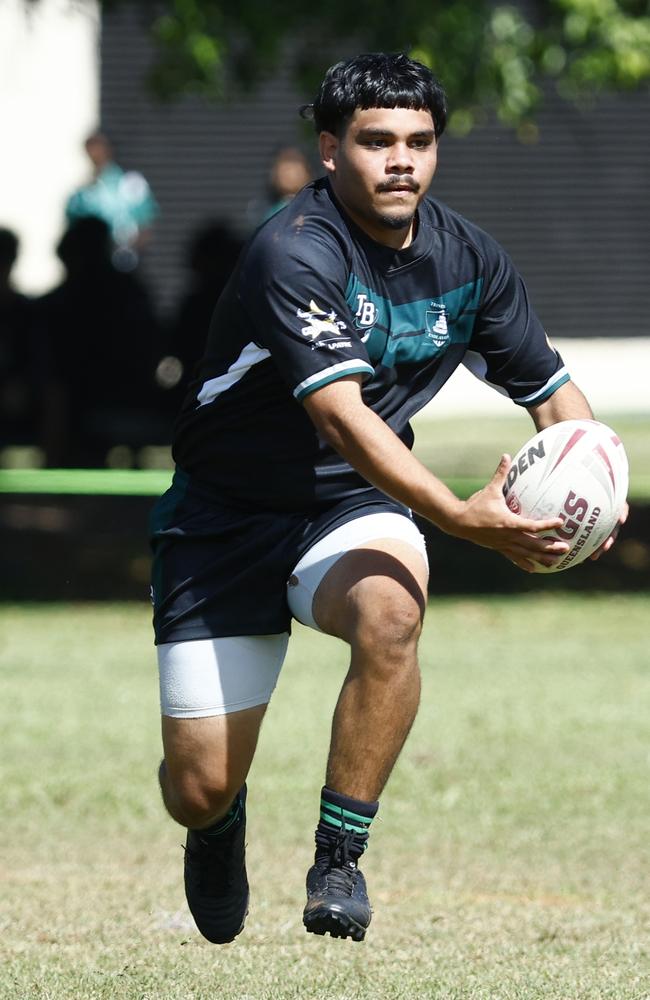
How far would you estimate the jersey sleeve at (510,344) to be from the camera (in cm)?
494

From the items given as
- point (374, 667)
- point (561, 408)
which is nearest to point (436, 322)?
point (561, 408)

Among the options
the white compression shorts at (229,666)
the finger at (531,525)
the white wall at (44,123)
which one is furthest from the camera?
the white wall at (44,123)

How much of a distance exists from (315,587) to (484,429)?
1745 centimetres

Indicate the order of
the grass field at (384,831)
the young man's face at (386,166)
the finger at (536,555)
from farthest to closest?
the grass field at (384,831) < the young man's face at (386,166) < the finger at (536,555)

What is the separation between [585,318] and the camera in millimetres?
23125

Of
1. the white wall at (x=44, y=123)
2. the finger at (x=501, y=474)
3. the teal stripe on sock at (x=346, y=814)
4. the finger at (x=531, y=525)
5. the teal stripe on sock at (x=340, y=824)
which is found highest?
the finger at (x=501, y=474)

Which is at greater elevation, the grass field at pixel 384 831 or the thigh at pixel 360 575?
the thigh at pixel 360 575

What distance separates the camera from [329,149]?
4.80 meters

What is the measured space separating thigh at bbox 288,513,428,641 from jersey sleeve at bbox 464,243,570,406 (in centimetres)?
53

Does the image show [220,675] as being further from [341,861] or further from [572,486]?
[572,486]

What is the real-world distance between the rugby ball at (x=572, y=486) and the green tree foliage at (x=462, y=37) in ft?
22.5

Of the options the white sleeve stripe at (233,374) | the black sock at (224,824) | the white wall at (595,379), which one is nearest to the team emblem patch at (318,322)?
the white sleeve stripe at (233,374)

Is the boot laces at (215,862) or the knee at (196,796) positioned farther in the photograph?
the boot laces at (215,862)

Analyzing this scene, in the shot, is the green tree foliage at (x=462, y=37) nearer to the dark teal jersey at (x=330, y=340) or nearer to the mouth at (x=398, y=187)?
the dark teal jersey at (x=330, y=340)
